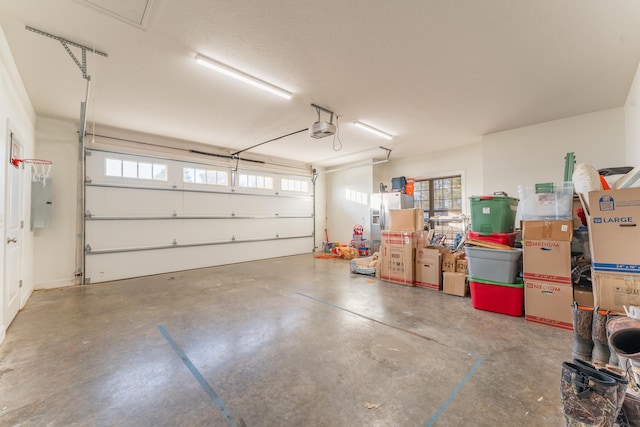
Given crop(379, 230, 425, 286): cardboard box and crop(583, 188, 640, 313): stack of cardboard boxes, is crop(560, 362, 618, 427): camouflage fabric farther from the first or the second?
crop(379, 230, 425, 286): cardboard box

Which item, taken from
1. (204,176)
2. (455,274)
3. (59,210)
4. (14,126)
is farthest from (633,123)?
(59,210)

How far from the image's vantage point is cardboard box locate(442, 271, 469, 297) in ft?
13.1

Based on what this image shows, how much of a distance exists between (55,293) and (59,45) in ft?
12.8

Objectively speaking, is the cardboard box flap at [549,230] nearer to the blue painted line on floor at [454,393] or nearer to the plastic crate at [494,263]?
the plastic crate at [494,263]

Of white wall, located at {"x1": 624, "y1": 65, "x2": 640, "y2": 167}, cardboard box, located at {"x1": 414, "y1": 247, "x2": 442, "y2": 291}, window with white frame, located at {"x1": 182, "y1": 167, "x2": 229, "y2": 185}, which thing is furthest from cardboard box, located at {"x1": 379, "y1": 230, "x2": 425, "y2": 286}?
window with white frame, located at {"x1": 182, "y1": 167, "x2": 229, "y2": 185}

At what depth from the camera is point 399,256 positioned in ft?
15.6

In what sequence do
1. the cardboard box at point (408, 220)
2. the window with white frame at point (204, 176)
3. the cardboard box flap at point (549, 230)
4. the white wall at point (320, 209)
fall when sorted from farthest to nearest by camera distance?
the white wall at point (320, 209) → the window with white frame at point (204, 176) → the cardboard box at point (408, 220) → the cardboard box flap at point (549, 230)

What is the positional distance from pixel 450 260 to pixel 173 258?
19.6ft

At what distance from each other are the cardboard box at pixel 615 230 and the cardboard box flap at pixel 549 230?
2.25 ft

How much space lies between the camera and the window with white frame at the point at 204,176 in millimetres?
6175

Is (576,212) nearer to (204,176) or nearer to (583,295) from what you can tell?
(583,295)

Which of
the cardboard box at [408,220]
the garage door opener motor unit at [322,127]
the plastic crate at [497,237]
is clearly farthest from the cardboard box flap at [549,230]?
the garage door opener motor unit at [322,127]

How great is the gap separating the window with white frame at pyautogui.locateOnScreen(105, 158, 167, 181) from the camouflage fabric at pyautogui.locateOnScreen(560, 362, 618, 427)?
6946 millimetres

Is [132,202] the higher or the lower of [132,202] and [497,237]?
the higher
